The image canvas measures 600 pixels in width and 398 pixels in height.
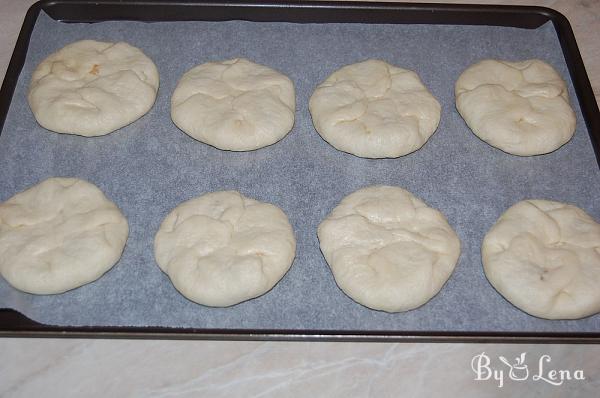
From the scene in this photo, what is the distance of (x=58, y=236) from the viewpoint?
1829 mm

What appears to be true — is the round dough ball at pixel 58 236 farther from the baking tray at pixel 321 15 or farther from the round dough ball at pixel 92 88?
the baking tray at pixel 321 15

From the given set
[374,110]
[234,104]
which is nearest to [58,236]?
[234,104]

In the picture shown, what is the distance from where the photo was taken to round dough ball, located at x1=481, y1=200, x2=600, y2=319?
1.73 meters

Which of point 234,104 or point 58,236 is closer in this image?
point 58,236

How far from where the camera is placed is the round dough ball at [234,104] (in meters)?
2.04

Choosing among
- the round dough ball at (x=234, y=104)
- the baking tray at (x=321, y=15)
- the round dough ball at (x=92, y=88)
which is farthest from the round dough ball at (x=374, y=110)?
the round dough ball at (x=92, y=88)

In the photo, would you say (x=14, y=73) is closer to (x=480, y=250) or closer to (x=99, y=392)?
(x=99, y=392)

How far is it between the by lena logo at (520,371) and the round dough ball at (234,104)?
1.02m

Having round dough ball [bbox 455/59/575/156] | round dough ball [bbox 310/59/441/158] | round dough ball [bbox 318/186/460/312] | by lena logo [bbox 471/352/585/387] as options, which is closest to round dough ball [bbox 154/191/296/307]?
round dough ball [bbox 318/186/460/312]

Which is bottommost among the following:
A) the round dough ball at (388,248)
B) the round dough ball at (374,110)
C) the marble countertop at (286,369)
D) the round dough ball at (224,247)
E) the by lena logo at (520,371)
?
the marble countertop at (286,369)

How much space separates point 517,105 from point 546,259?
2.06 ft

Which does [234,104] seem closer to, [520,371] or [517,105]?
[517,105]

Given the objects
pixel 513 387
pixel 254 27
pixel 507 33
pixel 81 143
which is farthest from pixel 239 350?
pixel 507 33

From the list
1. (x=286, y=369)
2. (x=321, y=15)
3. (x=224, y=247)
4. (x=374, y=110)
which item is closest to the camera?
(x=286, y=369)
